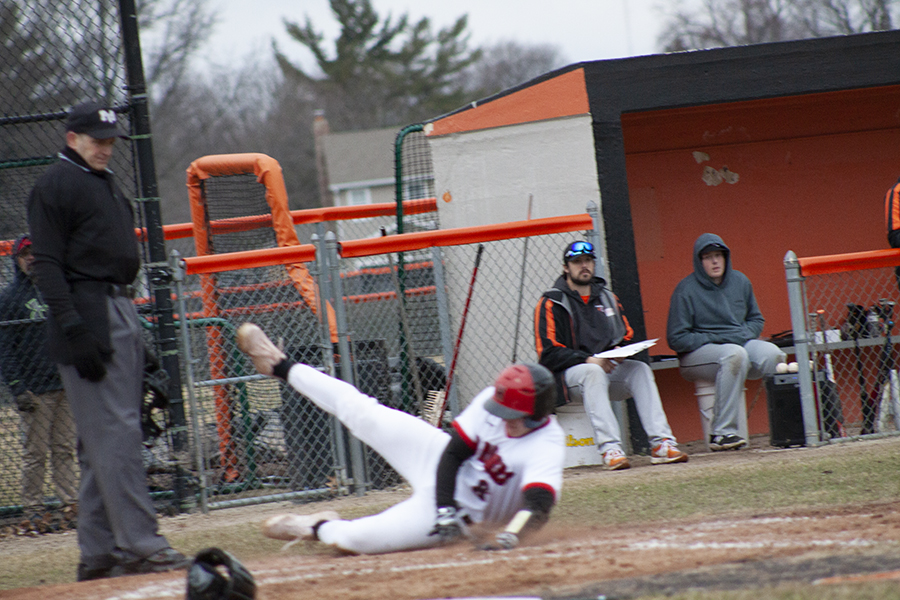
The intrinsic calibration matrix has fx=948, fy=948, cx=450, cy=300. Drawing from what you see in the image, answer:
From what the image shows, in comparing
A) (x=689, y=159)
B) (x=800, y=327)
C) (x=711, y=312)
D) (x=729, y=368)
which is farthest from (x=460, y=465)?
(x=689, y=159)

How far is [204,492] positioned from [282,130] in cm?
4272

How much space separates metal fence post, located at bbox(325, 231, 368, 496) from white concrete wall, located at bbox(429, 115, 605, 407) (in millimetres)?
1362

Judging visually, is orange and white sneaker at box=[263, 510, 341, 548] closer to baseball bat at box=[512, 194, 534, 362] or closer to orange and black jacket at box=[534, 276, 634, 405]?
orange and black jacket at box=[534, 276, 634, 405]

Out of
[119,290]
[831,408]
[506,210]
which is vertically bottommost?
[831,408]

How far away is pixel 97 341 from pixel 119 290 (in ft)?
1.14

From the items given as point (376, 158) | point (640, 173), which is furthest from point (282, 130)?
point (640, 173)

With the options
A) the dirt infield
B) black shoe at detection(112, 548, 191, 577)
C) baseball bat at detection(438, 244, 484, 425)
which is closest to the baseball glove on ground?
the dirt infield

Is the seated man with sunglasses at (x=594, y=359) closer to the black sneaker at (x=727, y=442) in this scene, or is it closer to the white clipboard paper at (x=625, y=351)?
the white clipboard paper at (x=625, y=351)

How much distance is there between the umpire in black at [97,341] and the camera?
434cm

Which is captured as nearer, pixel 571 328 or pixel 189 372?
pixel 189 372

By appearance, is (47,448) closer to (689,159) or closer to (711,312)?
(711,312)

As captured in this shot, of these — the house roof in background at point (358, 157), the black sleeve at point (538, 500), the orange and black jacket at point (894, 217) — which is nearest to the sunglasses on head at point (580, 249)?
the orange and black jacket at point (894, 217)

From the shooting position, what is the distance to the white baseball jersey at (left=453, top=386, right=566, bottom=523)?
4469 mm

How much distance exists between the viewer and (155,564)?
4.45 meters
